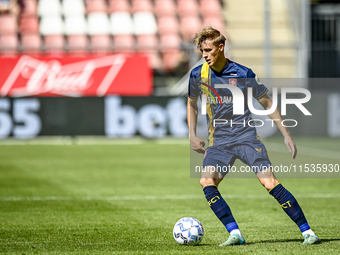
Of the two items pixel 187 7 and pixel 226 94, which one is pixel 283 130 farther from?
pixel 187 7

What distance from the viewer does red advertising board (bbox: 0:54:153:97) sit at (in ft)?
Answer: 59.9

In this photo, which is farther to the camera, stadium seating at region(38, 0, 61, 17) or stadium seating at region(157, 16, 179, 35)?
stadium seating at region(157, 16, 179, 35)

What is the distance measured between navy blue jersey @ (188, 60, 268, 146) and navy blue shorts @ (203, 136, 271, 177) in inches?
2.3

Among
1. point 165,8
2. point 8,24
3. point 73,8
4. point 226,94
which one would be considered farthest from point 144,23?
point 226,94

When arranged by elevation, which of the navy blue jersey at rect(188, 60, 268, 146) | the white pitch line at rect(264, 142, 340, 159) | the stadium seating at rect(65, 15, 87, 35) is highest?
the stadium seating at rect(65, 15, 87, 35)

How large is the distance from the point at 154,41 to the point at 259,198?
594 inches

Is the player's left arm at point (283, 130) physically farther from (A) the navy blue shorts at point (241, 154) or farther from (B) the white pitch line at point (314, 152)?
(B) the white pitch line at point (314, 152)

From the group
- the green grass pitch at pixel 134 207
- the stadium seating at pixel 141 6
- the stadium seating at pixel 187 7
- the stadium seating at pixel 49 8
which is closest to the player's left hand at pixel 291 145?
the green grass pitch at pixel 134 207

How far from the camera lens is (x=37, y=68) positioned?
18.4m

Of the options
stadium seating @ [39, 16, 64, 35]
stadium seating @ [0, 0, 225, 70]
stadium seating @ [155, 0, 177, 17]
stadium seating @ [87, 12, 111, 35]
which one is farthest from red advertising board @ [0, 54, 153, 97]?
stadium seating @ [155, 0, 177, 17]

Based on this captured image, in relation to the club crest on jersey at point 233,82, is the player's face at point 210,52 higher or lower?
higher

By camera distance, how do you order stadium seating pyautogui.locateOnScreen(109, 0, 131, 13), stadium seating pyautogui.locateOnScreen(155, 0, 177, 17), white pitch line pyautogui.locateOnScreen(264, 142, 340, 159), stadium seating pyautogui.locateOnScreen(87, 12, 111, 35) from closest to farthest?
white pitch line pyautogui.locateOnScreen(264, 142, 340, 159) < stadium seating pyautogui.locateOnScreen(87, 12, 111, 35) < stadium seating pyautogui.locateOnScreen(109, 0, 131, 13) < stadium seating pyautogui.locateOnScreen(155, 0, 177, 17)

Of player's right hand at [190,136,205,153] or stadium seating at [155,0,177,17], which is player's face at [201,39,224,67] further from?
stadium seating at [155,0,177,17]

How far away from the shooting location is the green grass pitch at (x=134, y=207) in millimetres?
4965
